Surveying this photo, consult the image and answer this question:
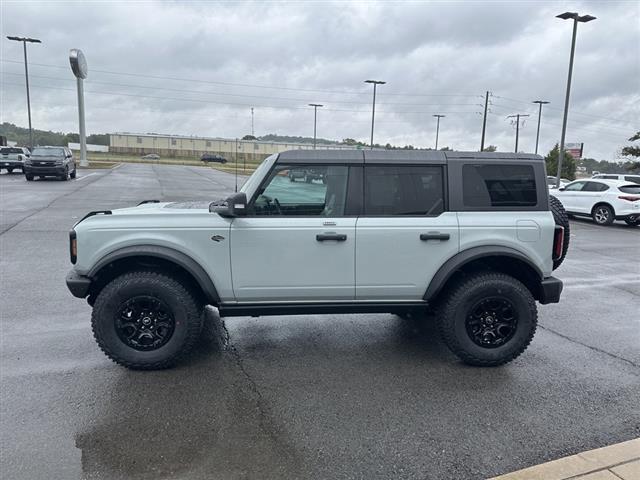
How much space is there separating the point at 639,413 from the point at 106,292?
169 inches

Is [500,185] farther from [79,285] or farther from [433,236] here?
[79,285]

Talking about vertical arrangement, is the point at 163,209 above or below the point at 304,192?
below

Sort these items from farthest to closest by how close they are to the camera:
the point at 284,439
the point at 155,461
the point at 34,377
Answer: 1. the point at 34,377
2. the point at 284,439
3. the point at 155,461

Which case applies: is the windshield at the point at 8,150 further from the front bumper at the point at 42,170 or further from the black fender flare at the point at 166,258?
the black fender flare at the point at 166,258

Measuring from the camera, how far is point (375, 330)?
518 cm

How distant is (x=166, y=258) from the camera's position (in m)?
3.92

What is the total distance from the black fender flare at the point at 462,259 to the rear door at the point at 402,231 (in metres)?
0.05

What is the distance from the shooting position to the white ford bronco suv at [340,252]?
3.98 m

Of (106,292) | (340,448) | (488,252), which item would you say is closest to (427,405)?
(340,448)

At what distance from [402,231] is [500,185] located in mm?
1022

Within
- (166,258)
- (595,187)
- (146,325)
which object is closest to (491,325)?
(166,258)

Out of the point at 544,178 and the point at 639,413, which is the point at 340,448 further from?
the point at 544,178

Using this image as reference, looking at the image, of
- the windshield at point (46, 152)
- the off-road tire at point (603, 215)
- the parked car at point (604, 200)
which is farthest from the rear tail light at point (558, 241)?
the windshield at point (46, 152)

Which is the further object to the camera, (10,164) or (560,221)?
(10,164)
